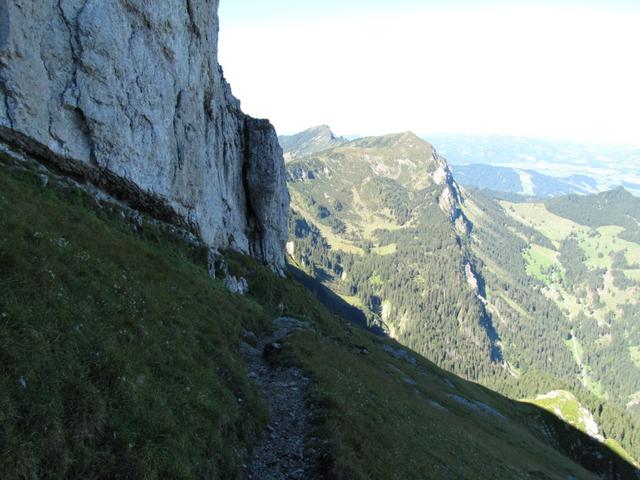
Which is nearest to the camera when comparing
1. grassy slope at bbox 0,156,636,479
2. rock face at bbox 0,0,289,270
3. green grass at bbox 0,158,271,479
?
green grass at bbox 0,158,271,479

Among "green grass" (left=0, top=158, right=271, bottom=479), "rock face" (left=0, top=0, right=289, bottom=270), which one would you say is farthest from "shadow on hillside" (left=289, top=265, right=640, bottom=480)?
"green grass" (left=0, top=158, right=271, bottom=479)

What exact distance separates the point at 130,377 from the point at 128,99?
93.1ft

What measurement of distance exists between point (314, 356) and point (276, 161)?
44745mm

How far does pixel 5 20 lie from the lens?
25.3 m

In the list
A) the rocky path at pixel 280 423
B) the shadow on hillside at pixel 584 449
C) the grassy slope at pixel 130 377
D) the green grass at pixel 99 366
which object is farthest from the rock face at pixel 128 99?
the shadow on hillside at pixel 584 449

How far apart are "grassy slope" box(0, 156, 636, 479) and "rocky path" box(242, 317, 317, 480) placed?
0.78 meters

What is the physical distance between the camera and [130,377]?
1350cm

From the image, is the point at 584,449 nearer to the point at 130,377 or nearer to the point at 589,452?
the point at 589,452

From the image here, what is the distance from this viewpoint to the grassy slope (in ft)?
34.0

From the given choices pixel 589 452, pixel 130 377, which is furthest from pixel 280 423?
pixel 589 452

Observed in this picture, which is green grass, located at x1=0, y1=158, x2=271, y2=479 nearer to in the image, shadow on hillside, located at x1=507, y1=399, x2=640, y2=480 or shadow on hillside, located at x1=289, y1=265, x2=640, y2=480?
shadow on hillside, located at x1=289, y1=265, x2=640, y2=480

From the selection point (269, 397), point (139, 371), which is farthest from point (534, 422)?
point (139, 371)

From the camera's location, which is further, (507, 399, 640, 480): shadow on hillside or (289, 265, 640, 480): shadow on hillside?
(507, 399, 640, 480): shadow on hillside

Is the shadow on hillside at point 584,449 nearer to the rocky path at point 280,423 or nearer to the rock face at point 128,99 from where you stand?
the rock face at point 128,99
